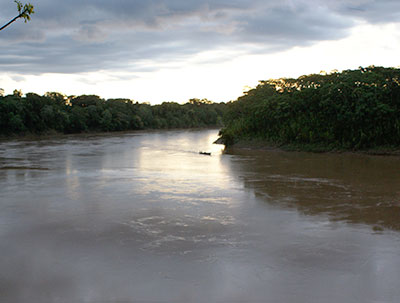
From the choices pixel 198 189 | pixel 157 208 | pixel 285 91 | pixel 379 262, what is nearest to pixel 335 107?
pixel 285 91

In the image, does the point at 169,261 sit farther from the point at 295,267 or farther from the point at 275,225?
the point at 275,225

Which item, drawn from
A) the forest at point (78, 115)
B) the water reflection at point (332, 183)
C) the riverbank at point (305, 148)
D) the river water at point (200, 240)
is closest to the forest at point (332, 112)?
the riverbank at point (305, 148)

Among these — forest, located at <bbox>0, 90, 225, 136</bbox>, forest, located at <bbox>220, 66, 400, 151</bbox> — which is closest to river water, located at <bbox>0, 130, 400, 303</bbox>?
forest, located at <bbox>220, 66, 400, 151</bbox>

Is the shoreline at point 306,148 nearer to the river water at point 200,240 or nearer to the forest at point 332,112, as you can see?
the forest at point 332,112

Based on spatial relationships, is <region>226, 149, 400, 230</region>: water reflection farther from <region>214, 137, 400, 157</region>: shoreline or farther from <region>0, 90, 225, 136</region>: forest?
<region>0, 90, 225, 136</region>: forest

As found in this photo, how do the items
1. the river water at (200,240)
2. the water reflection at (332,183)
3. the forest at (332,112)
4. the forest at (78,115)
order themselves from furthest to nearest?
the forest at (78,115)
the forest at (332,112)
the water reflection at (332,183)
the river water at (200,240)

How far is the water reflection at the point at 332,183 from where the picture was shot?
32.1 ft

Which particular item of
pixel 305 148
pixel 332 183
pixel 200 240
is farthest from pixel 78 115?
pixel 200 240

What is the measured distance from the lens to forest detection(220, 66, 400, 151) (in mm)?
22797

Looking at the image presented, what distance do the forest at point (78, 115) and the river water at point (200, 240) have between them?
128ft

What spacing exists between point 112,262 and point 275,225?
353 centimetres

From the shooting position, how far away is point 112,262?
6473 mm

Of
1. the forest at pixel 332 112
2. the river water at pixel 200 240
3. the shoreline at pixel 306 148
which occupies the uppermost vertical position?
the forest at pixel 332 112

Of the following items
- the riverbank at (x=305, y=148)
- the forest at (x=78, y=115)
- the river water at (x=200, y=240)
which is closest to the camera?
the river water at (x=200, y=240)
